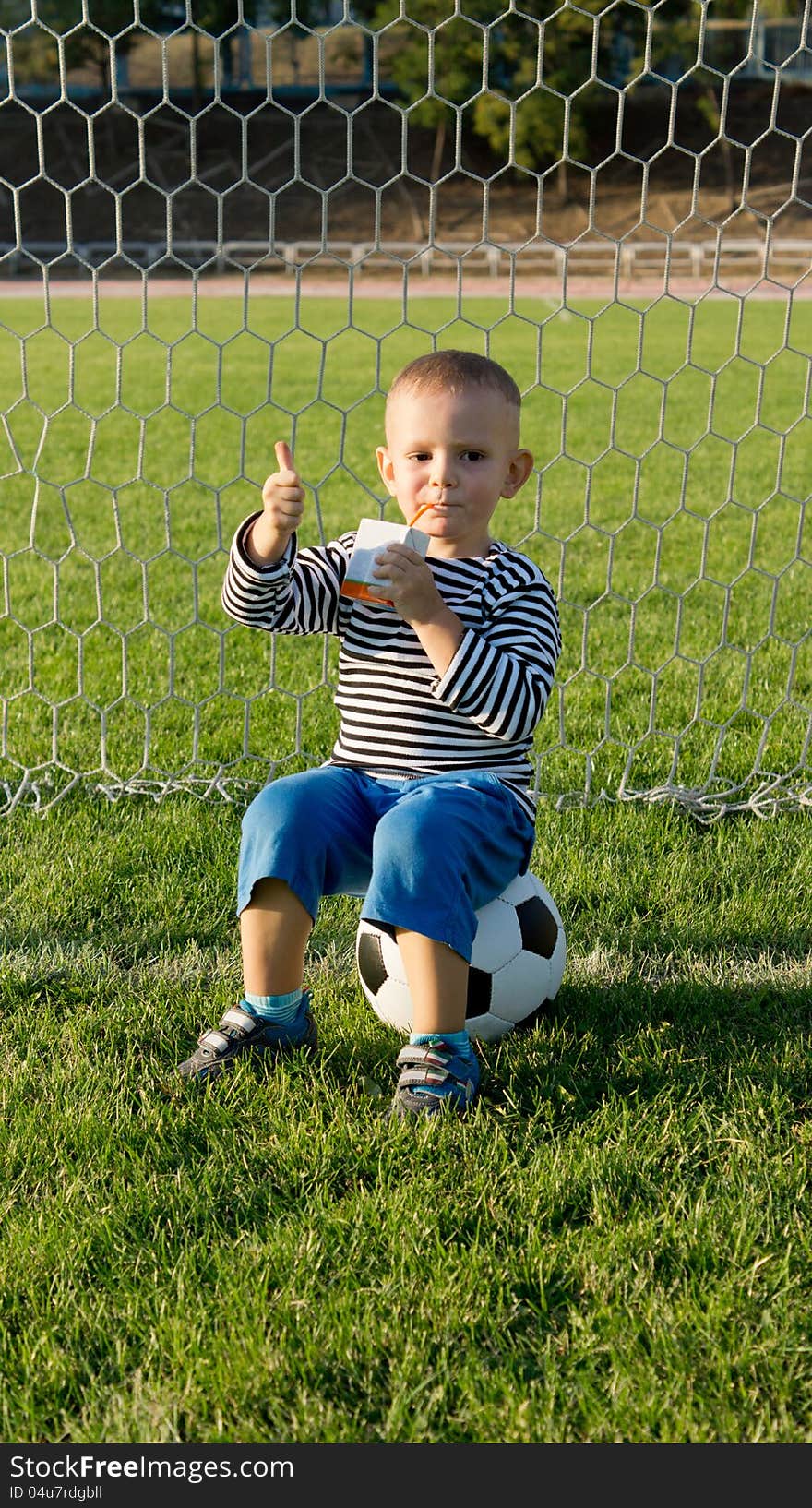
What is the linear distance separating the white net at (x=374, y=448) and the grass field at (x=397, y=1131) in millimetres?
42

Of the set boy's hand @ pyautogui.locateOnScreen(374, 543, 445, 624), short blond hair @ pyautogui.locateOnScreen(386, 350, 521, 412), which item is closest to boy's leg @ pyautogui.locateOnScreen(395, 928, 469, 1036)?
boy's hand @ pyautogui.locateOnScreen(374, 543, 445, 624)

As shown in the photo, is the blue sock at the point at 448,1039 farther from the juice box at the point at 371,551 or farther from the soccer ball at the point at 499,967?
the juice box at the point at 371,551

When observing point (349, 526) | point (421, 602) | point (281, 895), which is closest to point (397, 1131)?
point (281, 895)

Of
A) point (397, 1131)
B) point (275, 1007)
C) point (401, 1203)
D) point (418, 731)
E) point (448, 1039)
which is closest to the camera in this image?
point (401, 1203)

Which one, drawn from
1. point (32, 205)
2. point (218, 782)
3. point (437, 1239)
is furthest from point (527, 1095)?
point (32, 205)

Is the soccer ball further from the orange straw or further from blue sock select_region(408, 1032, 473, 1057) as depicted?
the orange straw

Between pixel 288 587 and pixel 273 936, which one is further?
pixel 288 587

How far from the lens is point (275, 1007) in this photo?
92.6 inches

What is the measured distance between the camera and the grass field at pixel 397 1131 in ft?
5.50

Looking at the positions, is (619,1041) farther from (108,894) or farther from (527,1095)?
(108,894)

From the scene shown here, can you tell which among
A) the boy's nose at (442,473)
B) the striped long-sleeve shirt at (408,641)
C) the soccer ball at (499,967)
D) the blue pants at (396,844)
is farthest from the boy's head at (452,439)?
the soccer ball at (499,967)

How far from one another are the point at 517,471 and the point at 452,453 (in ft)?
0.48

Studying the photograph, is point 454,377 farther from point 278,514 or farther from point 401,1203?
point 401,1203

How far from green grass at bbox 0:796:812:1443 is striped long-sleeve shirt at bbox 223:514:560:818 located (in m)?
0.46
